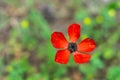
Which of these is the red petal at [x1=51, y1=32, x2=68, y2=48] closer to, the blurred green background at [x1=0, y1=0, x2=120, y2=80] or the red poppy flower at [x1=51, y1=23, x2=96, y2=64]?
the red poppy flower at [x1=51, y1=23, x2=96, y2=64]

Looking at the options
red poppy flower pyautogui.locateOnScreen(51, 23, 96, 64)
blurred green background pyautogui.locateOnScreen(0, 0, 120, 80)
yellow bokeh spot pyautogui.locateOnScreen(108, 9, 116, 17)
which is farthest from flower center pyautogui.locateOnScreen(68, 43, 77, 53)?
yellow bokeh spot pyautogui.locateOnScreen(108, 9, 116, 17)

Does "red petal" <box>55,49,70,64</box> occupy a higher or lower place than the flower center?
lower

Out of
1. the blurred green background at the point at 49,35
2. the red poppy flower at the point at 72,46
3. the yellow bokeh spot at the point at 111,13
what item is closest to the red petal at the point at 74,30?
the red poppy flower at the point at 72,46

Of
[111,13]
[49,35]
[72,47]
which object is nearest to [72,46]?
[72,47]

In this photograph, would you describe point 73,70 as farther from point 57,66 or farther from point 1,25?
point 1,25

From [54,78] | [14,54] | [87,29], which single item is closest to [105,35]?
[87,29]

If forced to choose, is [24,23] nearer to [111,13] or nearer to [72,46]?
[111,13]

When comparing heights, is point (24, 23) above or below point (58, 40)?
above
